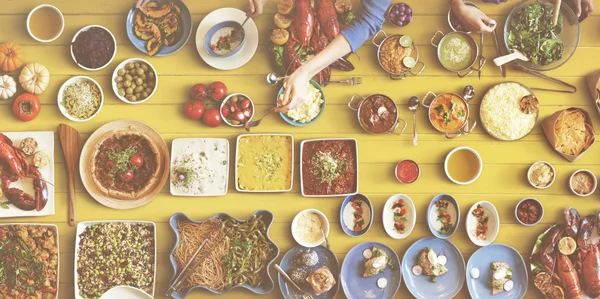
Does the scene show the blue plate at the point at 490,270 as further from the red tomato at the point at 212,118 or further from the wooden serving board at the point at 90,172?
the wooden serving board at the point at 90,172

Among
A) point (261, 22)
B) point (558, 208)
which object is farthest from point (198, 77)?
point (558, 208)

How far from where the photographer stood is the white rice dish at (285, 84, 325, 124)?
15.0ft

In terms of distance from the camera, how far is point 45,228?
4613 mm

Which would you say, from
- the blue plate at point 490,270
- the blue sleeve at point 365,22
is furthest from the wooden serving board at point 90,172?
the blue plate at point 490,270

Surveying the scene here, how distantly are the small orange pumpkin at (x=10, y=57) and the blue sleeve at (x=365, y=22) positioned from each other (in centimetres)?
276

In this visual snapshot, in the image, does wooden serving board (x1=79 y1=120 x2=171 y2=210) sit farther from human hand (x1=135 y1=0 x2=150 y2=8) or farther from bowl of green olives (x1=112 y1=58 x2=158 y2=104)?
human hand (x1=135 y1=0 x2=150 y2=8)

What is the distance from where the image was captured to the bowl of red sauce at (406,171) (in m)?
4.63

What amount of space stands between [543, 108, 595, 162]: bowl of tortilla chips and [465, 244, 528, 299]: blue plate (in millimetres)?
964

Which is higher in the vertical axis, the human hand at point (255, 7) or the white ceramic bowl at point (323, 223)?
the human hand at point (255, 7)

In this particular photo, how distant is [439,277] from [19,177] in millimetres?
3677

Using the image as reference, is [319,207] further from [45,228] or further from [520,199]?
[45,228]

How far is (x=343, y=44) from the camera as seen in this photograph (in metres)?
4.24

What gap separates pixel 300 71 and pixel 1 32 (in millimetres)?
2706

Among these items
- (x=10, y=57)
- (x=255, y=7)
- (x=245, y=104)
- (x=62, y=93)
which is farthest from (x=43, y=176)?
(x=255, y=7)
